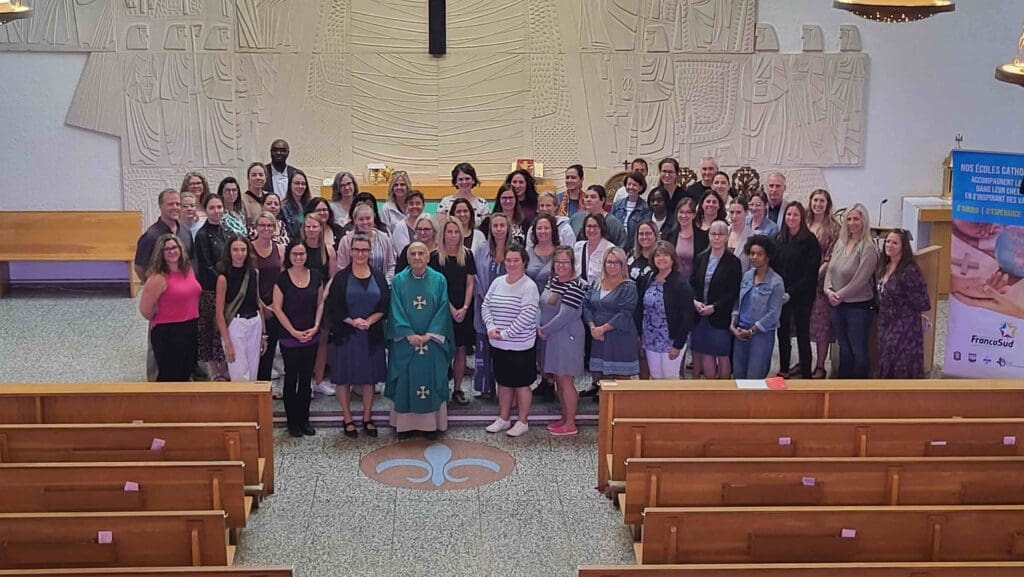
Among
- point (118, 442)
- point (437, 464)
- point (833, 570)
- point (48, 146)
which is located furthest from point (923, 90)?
point (118, 442)

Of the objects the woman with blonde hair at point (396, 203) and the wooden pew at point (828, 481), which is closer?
the wooden pew at point (828, 481)

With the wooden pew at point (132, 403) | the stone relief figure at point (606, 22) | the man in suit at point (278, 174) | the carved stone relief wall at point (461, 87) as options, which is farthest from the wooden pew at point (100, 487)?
the stone relief figure at point (606, 22)

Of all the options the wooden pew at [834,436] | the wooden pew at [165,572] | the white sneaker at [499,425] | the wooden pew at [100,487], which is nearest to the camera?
the wooden pew at [165,572]

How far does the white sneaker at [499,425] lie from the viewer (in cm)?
796

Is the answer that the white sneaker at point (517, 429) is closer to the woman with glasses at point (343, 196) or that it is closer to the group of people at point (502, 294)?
the group of people at point (502, 294)

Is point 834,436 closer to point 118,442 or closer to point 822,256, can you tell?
point 822,256

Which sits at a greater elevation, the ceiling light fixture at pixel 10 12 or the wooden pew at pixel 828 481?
the ceiling light fixture at pixel 10 12

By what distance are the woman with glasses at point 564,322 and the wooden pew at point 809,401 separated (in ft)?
3.45

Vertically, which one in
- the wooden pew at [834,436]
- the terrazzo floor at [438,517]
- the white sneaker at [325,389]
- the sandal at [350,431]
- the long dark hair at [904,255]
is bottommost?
the terrazzo floor at [438,517]

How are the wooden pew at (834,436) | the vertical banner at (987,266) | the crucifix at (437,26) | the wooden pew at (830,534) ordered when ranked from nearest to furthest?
the wooden pew at (830,534) → the wooden pew at (834,436) → the vertical banner at (987,266) → the crucifix at (437,26)

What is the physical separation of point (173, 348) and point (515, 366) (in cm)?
216

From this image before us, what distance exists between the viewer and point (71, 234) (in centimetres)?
1162

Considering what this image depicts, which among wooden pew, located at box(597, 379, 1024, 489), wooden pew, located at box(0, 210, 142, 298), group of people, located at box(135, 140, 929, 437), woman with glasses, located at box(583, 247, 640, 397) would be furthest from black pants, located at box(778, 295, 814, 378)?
wooden pew, located at box(0, 210, 142, 298)

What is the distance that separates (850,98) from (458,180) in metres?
5.08
